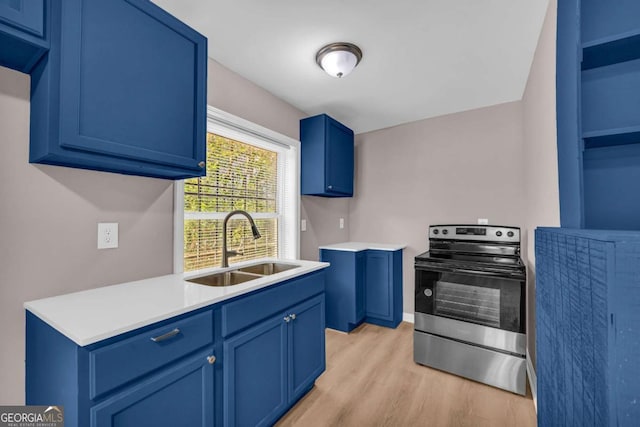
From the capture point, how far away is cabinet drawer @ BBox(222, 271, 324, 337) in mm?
1338

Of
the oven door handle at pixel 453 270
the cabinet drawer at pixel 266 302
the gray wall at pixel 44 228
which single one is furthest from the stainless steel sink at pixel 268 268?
the oven door handle at pixel 453 270

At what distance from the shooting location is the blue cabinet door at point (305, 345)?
1.75 meters

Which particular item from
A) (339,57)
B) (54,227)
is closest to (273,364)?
(54,227)

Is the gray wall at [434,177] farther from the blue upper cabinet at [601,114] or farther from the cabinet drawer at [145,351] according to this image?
the cabinet drawer at [145,351]

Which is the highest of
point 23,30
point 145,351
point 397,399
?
point 23,30

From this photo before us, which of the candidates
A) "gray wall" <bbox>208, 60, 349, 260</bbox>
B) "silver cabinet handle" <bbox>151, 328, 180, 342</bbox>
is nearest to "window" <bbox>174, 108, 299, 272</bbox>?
"gray wall" <bbox>208, 60, 349, 260</bbox>

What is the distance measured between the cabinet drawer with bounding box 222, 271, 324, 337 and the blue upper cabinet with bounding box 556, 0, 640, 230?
55.4 inches

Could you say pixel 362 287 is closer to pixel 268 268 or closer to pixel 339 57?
pixel 268 268

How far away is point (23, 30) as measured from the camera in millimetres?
955

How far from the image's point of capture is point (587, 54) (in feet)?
3.30

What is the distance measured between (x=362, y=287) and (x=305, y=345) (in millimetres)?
1374

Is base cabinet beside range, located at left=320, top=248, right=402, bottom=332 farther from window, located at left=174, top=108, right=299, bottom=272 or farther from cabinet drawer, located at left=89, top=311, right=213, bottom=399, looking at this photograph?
cabinet drawer, located at left=89, top=311, right=213, bottom=399

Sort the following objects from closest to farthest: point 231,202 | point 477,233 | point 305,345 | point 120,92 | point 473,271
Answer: point 120,92
point 305,345
point 473,271
point 231,202
point 477,233

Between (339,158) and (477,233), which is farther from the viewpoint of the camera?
(339,158)
